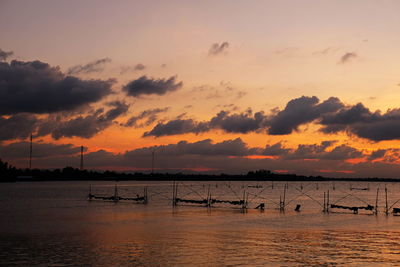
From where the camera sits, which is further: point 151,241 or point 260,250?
point 151,241

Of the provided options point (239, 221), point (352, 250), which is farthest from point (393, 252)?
point (239, 221)

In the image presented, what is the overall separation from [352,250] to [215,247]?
10.1 metres

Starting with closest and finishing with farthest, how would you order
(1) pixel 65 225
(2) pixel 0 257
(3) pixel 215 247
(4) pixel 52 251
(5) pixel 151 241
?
(2) pixel 0 257, (4) pixel 52 251, (3) pixel 215 247, (5) pixel 151 241, (1) pixel 65 225

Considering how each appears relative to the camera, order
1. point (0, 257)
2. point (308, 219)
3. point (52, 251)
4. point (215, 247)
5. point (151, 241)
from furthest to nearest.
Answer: point (308, 219) → point (151, 241) → point (215, 247) → point (52, 251) → point (0, 257)

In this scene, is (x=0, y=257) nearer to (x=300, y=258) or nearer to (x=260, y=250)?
Answer: (x=260, y=250)

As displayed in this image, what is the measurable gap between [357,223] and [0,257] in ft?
130

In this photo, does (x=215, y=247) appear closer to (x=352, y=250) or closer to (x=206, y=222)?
(x=352, y=250)

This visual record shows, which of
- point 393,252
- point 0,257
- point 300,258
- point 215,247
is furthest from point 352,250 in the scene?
point 0,257

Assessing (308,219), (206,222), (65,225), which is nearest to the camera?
(65,225)

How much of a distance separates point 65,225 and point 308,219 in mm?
30115

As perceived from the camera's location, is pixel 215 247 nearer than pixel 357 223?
Yes

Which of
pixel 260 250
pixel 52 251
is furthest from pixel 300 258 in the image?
pixel 52 251

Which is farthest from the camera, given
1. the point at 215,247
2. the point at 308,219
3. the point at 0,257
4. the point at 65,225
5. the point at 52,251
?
the point at 308,219

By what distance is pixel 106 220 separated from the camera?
5341 cm
